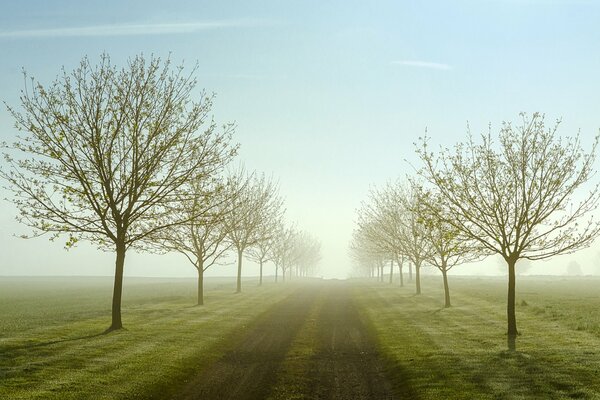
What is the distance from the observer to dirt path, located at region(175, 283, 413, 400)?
11008 mm

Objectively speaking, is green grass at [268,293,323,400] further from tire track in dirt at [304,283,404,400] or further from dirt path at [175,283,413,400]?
tire track in dirt at [304,283,404,400]

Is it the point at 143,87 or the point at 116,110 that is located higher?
the point at 143,87

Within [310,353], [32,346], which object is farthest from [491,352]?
[32,346]

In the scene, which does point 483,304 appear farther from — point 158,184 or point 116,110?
point 116,110

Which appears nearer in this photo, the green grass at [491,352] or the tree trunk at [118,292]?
the green grass at [491,352]

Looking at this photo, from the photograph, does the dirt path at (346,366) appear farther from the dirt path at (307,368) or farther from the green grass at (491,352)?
the green grass at (491,352)

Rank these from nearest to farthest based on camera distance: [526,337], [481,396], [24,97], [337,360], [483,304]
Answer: [481,396]
[337,360]
[526,337]
[24,97]
[483,304]

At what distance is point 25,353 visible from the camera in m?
14.6

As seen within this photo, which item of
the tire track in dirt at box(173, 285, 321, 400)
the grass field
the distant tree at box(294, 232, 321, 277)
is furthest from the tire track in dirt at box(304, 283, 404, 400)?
the distant tree at box(294, 232, 321, 277)

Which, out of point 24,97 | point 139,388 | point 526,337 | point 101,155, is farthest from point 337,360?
point 24,97

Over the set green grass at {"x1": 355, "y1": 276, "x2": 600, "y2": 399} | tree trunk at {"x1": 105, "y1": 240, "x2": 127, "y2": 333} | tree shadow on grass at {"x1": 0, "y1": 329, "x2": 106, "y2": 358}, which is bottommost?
green grass at {"x1": 355, "y1": 276, "x2": 600, "y2": 399}

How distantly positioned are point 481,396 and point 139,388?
892cm

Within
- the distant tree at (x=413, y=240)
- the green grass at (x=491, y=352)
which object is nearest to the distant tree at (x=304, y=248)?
the distant tree at (x=413, y=240)

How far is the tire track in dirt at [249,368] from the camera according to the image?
10977 millimetres
